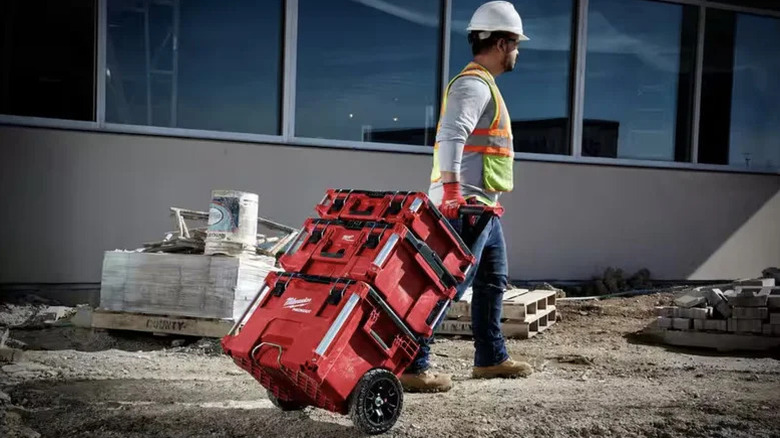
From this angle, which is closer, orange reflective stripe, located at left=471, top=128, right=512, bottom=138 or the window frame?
orange reflective stripe, located at left=471, top=128, right=512, bottom=138

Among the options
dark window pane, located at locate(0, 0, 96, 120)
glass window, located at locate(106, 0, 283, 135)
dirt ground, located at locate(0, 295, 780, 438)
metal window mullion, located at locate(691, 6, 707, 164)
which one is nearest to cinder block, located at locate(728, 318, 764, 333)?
dirt ground, located at locate(0, 295, 780, 438)

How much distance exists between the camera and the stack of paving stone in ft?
22.1

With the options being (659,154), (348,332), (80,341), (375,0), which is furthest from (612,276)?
(348,332)

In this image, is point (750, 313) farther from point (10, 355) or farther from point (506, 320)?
point (10, 355)

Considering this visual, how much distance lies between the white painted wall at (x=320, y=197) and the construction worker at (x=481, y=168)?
3.56 metres

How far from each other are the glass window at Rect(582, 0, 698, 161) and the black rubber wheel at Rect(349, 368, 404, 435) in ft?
21.1

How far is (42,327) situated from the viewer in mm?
6652

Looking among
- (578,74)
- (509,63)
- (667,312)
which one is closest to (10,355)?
(509,63)

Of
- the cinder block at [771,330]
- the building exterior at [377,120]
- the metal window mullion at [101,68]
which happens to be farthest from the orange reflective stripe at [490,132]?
the metal window mullion at [101,68]

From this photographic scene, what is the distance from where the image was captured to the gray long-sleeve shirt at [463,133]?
4691 millimetres

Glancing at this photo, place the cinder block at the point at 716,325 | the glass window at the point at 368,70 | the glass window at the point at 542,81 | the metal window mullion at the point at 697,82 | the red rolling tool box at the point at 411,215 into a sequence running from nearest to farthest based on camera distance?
1. the red rolling tool box at the point at 411,215
2. the cinder block at the point at 716,325
3. the glass window at the point at 368,70
4. the glass window at the point at 542,81
5. the metal window mullion at the point at 697,82

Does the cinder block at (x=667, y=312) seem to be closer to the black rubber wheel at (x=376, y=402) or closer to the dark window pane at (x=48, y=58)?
the black rubber wheel at (x=376, y=402)

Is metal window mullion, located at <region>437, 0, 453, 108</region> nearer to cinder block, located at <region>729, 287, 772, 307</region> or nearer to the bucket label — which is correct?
the bucket label

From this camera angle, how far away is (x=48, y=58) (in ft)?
25.1
